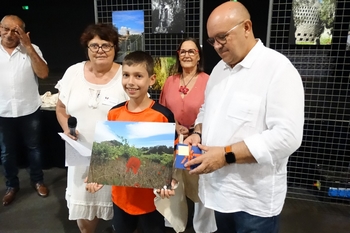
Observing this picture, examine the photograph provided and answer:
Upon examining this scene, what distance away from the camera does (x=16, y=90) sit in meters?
2.39

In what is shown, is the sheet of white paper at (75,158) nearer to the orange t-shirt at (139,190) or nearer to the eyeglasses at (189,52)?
the orange t-shirt at (139,190)

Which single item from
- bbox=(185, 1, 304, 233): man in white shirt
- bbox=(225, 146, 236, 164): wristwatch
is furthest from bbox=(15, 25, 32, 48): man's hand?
bbox=(225, 146, 236, 164): wristwatch

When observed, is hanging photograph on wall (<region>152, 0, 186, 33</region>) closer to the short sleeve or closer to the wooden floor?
the short sleeve

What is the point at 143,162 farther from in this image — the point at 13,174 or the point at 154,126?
the point at 13,174

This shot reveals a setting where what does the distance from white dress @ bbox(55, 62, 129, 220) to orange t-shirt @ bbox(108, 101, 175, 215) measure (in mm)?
149

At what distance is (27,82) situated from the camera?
7.95ft

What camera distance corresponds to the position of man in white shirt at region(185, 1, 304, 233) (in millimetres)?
973

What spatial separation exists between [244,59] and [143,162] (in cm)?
56

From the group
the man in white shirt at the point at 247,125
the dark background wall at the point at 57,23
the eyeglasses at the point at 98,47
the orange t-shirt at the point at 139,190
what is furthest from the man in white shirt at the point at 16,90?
the dark background wall at the point at 57,23

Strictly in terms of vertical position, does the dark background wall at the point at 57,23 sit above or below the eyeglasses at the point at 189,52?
above

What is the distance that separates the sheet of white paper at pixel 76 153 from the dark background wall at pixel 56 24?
4.22 meters

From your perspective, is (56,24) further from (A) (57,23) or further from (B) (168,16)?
(B) (168,16)

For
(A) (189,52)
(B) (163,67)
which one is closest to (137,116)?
(A) (189,52)

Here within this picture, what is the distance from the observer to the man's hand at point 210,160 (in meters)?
1.04
